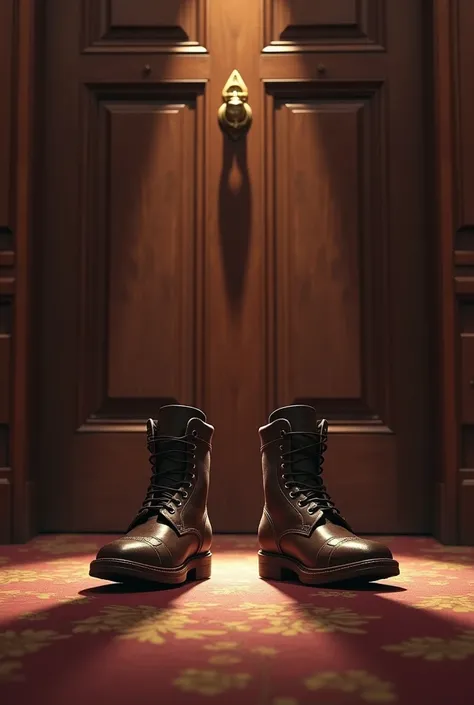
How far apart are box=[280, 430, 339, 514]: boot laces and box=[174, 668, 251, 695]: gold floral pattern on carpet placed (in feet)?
1.75

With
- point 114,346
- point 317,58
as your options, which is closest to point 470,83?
point 317,58

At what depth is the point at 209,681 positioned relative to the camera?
2.43 ft

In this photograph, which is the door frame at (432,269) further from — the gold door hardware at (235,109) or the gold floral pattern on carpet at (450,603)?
the gold floral pattern on carpet at (450,603)

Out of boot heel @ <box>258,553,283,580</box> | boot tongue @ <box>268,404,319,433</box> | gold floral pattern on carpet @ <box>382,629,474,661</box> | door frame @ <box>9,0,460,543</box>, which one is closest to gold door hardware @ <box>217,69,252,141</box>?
door frame @ <box>9,0,460,543</box>

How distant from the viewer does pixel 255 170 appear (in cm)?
192

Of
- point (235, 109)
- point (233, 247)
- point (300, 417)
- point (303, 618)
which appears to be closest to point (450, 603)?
point (303, 618)


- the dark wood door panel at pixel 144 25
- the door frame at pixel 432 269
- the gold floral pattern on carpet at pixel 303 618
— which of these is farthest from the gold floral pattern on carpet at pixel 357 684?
the dark wood door panel at pixel 144 25

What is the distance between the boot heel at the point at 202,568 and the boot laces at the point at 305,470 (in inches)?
7.0

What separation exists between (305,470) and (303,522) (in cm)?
9

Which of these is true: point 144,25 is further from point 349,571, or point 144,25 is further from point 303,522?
point 349,571

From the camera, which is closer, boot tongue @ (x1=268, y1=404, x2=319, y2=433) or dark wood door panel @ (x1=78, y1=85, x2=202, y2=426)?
boot tongue @ (x1=268, y1=404, x2=319, y2=433)

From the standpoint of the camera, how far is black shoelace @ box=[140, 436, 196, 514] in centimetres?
129

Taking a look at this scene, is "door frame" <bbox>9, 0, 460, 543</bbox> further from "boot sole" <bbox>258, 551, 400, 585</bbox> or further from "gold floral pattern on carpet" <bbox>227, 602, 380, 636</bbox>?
"gold floral pattern on carpet" <bbox>227, 602, 380, 636</bbox>

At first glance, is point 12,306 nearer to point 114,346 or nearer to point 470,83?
point 114,346
